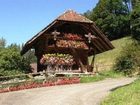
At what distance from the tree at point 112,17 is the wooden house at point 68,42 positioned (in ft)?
141

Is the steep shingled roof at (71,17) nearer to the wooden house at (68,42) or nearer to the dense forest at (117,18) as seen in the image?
the wooden house at (68,42)

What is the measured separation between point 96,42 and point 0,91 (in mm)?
13210

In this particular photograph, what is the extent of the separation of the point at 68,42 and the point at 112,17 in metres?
47.7

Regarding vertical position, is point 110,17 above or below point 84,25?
above

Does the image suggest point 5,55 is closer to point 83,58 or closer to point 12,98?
point 83,58

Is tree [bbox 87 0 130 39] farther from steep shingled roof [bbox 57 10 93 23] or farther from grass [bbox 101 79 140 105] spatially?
grass [bbox 101 79 140 105]

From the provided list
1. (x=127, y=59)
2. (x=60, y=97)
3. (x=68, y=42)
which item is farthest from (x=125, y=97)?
(x=127, y=59)

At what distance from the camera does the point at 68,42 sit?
1410 inches

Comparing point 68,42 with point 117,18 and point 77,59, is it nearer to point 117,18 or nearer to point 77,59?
point 77,59

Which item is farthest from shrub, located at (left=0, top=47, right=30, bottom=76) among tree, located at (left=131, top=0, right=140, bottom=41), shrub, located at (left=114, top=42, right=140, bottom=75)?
tree, located at (left=131, top=0, right=140, bottom=41)

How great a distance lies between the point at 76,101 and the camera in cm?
2070

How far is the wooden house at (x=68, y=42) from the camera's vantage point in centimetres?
3428

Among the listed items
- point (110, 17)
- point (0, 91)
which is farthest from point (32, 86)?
point (110, 17)

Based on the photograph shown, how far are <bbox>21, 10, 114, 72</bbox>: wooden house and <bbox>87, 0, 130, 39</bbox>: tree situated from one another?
43116mm
